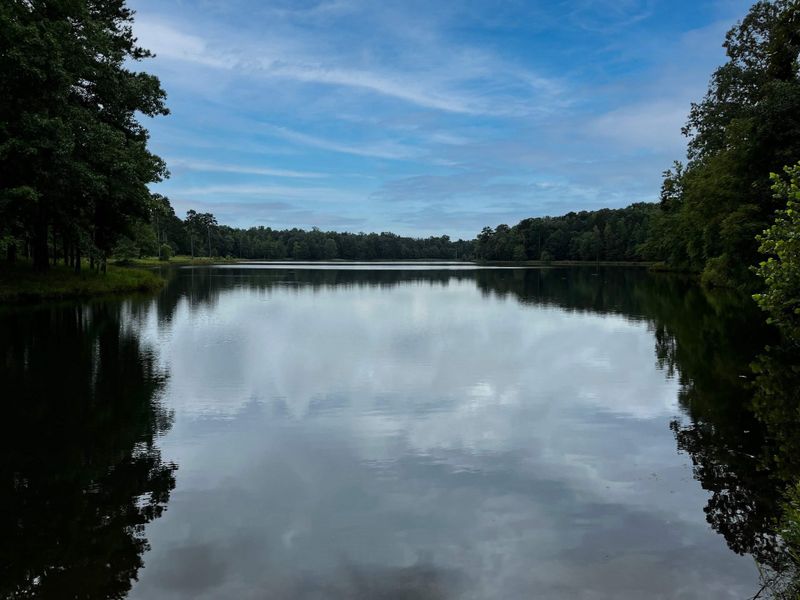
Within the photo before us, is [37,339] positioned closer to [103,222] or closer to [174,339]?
[174,339]

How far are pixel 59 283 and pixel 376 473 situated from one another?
122 feet

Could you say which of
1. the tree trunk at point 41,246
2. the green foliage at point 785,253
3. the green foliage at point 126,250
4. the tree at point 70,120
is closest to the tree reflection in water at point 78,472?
the green foliage at point 785,253

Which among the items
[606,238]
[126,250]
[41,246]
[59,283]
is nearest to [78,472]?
[59,283]

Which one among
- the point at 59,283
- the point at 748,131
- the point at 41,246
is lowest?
the point at 59,283

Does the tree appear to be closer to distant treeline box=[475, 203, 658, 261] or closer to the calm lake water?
the calm lake water

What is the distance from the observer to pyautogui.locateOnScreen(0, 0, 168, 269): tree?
1171 inches

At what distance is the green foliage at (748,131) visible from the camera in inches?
1165

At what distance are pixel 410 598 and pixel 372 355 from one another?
14.2 metres

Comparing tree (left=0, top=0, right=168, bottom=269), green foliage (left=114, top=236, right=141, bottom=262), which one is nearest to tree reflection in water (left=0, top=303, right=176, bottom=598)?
tree (left=0, top=0, right=168, bottom=269)

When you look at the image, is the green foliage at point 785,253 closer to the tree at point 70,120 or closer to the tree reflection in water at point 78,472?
the tree reflection in water at point 78,472

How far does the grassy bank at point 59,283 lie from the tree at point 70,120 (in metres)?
1.76

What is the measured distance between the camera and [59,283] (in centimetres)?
3853

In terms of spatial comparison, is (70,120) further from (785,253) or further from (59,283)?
(785,253)

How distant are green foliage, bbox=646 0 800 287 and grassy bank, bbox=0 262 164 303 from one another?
4128 centimetres
